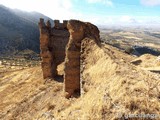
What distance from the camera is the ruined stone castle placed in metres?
35.0

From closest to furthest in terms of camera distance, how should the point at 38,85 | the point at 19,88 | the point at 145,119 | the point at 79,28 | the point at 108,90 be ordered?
the point at 145,119 → the point at 108,90 → the point at 79,28 → the point at 38,85 → the point at 19,88

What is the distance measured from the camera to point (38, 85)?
172ft

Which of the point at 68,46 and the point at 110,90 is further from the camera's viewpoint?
the point at 68,46

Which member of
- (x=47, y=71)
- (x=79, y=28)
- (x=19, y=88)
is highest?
(x=79, y=28)

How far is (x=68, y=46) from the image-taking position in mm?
36344

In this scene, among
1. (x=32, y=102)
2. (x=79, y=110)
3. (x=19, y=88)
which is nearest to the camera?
(x=79, y=110)

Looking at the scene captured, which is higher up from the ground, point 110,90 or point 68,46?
point 68,46

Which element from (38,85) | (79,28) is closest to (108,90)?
(79,28)

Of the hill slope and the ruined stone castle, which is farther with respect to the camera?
the ruined stone castle

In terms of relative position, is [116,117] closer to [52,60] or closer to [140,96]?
[140,96]

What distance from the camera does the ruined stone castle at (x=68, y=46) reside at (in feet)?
115

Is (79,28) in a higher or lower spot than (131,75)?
higher

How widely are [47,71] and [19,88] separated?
7366 mm

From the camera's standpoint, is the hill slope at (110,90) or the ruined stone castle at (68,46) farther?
the ruined stone castle at (68,46)
